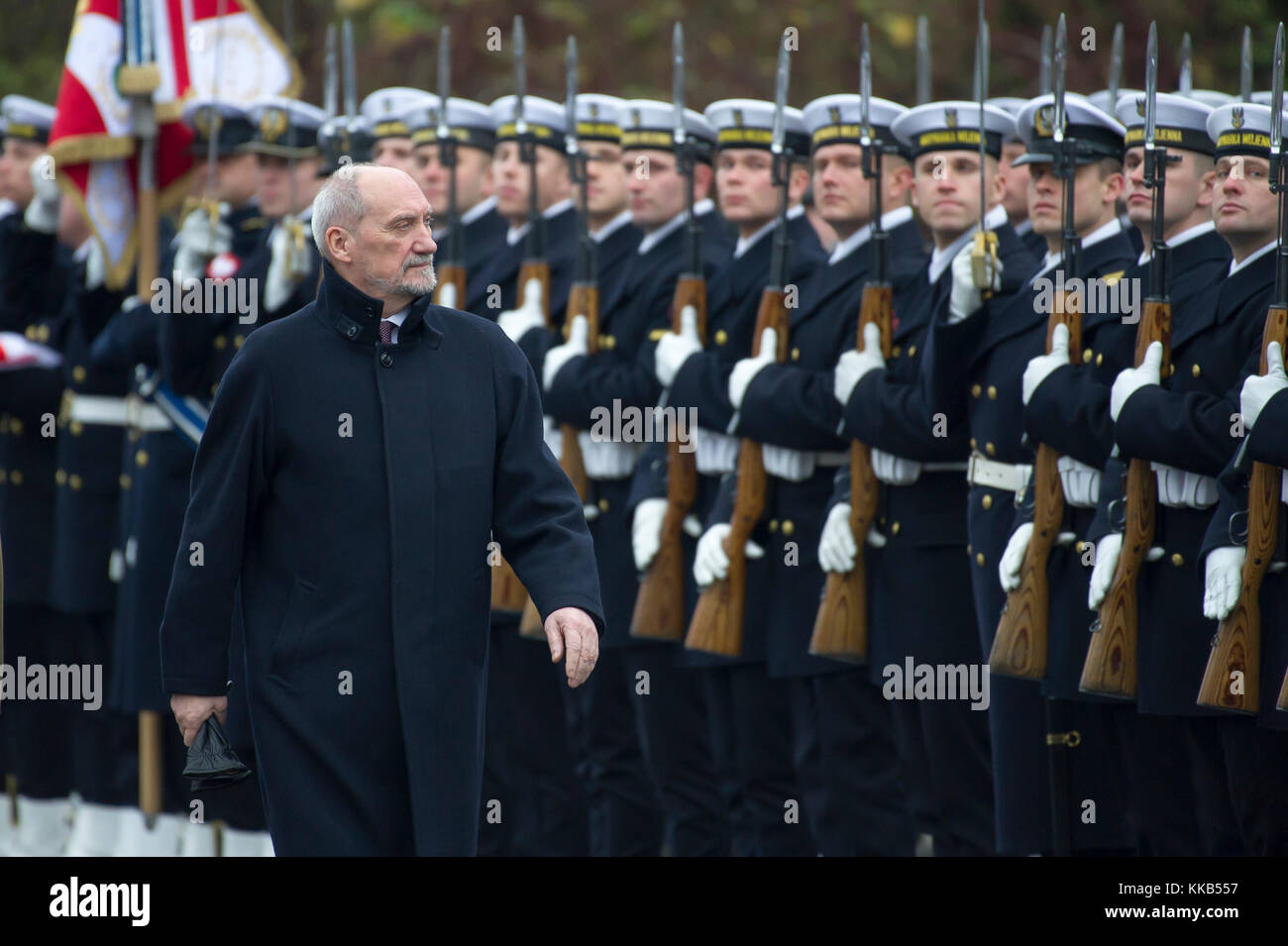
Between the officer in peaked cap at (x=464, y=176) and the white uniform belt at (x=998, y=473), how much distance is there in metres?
2.72

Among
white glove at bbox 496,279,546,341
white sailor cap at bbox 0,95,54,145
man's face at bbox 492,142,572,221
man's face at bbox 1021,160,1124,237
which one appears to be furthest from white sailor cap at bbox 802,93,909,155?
white sailor cap at bbox 0,95,54,145

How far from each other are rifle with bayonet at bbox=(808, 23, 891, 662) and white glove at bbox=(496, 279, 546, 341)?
1578mm

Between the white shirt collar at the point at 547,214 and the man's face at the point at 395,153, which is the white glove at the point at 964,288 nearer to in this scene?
the white shirt collar at the point at 547,214

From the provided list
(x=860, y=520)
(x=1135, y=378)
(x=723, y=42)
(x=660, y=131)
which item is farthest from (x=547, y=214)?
(x=723, y=42)

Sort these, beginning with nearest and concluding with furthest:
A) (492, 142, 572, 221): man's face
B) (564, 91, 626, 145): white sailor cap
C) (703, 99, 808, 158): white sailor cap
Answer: (703, 99, 808, 158): white sailor cap
(564, 91, 626, 145): white sailor cap
(492, 142, 572, 221): man's face

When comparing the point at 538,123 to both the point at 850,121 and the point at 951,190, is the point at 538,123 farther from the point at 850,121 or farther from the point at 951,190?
the point at 951,190

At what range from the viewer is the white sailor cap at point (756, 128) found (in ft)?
26.9

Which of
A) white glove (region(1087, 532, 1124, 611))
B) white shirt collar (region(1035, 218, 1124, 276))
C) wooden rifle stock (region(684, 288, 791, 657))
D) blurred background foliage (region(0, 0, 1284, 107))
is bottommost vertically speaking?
white glove (region(1087, 532, 1124, 611))

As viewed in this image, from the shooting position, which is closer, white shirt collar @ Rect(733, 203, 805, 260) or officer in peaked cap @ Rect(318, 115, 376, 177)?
white shirt collar @ Rect(733, 203, 805, 260)

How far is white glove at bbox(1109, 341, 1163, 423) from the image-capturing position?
6473mm

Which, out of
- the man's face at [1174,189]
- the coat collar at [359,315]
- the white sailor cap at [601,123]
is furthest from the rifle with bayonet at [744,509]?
the coat collar at [359,315]

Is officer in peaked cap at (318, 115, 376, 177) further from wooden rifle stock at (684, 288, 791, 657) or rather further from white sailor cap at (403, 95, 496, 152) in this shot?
wooden rifle stock at (684, 288, 791, 657)

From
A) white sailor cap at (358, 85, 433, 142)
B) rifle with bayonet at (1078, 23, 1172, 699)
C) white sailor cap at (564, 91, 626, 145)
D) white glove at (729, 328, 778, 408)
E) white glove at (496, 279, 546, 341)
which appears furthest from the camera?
white sailor cap at (358, 85, 433, 142)

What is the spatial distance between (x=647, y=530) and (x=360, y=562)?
2.95 metres
